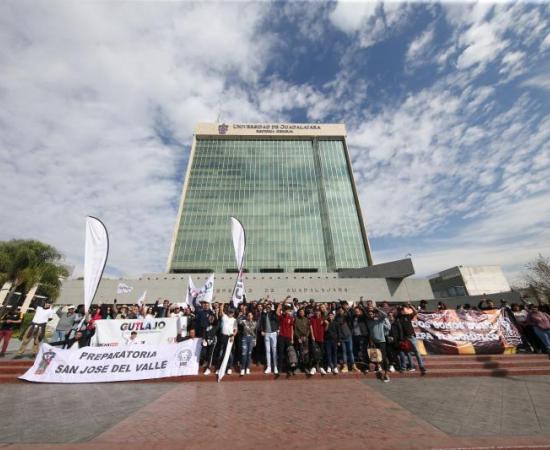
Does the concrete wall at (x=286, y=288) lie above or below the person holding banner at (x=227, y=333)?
above

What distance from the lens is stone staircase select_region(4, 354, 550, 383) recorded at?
26.3ft

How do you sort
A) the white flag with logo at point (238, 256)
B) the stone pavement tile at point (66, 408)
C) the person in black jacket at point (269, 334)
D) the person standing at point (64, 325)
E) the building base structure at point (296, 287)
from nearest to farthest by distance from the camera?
the stone pavement tile at point (66, 408), the person in black jacket at point (269, 334), the person standing at point (64, 325), the white flag with logo at point (238, 256), the building base structure at point (296, 287)

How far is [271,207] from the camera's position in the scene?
178ft

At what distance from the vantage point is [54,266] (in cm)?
2980

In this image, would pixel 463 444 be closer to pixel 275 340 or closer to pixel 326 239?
pixel 275 340

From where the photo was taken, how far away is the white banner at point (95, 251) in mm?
9578

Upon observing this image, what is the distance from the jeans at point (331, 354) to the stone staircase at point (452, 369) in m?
0.42

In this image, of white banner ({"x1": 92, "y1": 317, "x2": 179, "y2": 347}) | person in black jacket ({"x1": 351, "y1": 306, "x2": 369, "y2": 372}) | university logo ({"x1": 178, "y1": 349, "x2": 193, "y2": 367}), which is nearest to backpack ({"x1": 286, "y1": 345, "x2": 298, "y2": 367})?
person in black jacket ({"x1": 351, "y1": 306, "x2": 369, "y2": 372})

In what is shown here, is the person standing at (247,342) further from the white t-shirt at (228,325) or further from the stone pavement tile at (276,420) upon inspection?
the stone pavement tile at (276,420)

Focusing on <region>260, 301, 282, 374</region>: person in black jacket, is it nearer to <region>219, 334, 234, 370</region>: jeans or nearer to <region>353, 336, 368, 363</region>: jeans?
<region>219, 334, 234, 370</region>: jeans

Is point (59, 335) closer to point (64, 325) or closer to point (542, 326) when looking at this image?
point (64, 325)

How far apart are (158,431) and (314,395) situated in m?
3.66

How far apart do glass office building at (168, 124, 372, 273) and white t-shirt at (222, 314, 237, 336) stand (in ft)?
128

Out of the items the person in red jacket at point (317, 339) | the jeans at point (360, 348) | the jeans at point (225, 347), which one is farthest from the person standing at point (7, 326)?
the jeans at point (360, 348)
